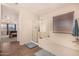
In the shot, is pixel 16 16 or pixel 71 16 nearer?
pixel 71 16

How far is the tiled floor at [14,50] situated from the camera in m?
1.25

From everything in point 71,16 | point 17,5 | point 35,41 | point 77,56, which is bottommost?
point 77,56

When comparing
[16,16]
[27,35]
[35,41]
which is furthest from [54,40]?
[16,16]

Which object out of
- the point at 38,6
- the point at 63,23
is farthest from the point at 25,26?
the point at 63,23

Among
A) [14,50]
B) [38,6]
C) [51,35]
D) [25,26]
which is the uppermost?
[38,6]

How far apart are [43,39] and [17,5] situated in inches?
21.9

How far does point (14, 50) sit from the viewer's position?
1.29 meters

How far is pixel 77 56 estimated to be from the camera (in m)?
1.19

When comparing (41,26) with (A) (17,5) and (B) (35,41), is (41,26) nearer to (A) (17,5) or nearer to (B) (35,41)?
(B) (35,41)

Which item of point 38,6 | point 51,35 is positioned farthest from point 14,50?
point 38,6

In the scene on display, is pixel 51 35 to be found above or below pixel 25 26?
below

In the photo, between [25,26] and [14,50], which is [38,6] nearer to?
[25,26]

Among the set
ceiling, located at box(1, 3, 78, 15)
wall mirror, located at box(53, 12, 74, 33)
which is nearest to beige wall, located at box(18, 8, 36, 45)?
ceiling, located at box(1, 3, 78, 15)

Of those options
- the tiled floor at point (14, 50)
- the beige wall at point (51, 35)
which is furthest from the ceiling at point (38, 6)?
the tiled floor at point (14, 50)
